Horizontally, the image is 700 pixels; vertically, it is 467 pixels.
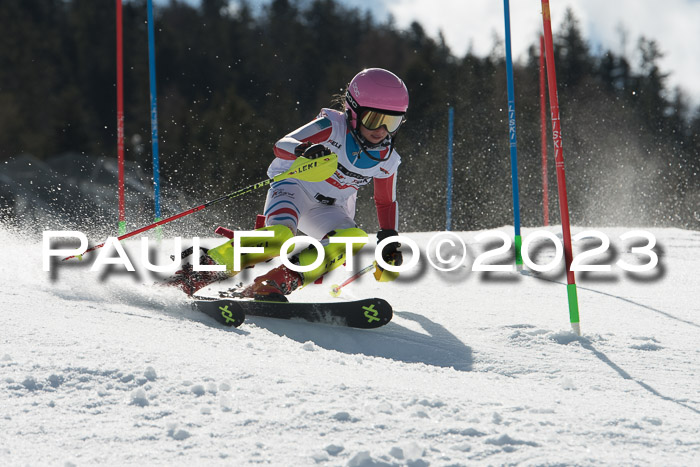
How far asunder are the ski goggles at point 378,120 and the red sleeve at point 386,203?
16.9 inches

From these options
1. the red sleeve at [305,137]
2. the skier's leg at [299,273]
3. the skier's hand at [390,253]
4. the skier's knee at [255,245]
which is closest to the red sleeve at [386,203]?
the skier's hand at [390,253]

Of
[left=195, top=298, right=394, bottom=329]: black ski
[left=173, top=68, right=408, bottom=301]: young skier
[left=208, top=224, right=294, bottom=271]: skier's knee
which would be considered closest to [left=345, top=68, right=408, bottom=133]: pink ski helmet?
[left=173, top=68, right=408, bottom=301]: young skier

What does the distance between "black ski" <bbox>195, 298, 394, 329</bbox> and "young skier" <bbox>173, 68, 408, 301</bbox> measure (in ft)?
0.27

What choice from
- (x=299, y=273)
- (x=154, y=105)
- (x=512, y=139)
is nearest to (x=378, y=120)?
(x=299, y=273)

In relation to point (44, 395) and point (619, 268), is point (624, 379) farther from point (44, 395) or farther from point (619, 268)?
point (619, 268)

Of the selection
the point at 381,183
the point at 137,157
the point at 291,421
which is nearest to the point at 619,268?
the point at 381,183

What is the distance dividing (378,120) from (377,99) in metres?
0.11

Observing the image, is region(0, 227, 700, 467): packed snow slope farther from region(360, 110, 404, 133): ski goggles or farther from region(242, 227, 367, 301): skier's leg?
region(360, 110, 404, 133): ski goggles

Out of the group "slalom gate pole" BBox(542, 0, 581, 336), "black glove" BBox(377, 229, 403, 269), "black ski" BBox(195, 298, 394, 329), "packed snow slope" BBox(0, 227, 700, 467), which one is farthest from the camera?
"black glove" BBox(377, 229, 403, 269)

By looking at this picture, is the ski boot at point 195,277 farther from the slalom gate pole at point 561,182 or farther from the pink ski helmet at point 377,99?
the slalom gate pole at point 561,182

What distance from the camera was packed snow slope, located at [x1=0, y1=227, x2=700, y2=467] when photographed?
1.43 metres

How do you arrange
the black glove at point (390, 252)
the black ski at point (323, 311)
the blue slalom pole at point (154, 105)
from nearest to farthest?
1. the black ski at point (323, 311)
2. the black glove at point (390, 252)
3. the blue slalom pole at point (154, 105)

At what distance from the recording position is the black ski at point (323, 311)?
10.0ft

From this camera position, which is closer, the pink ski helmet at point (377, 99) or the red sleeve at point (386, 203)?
the pink ski helmet at point (377, 99)
